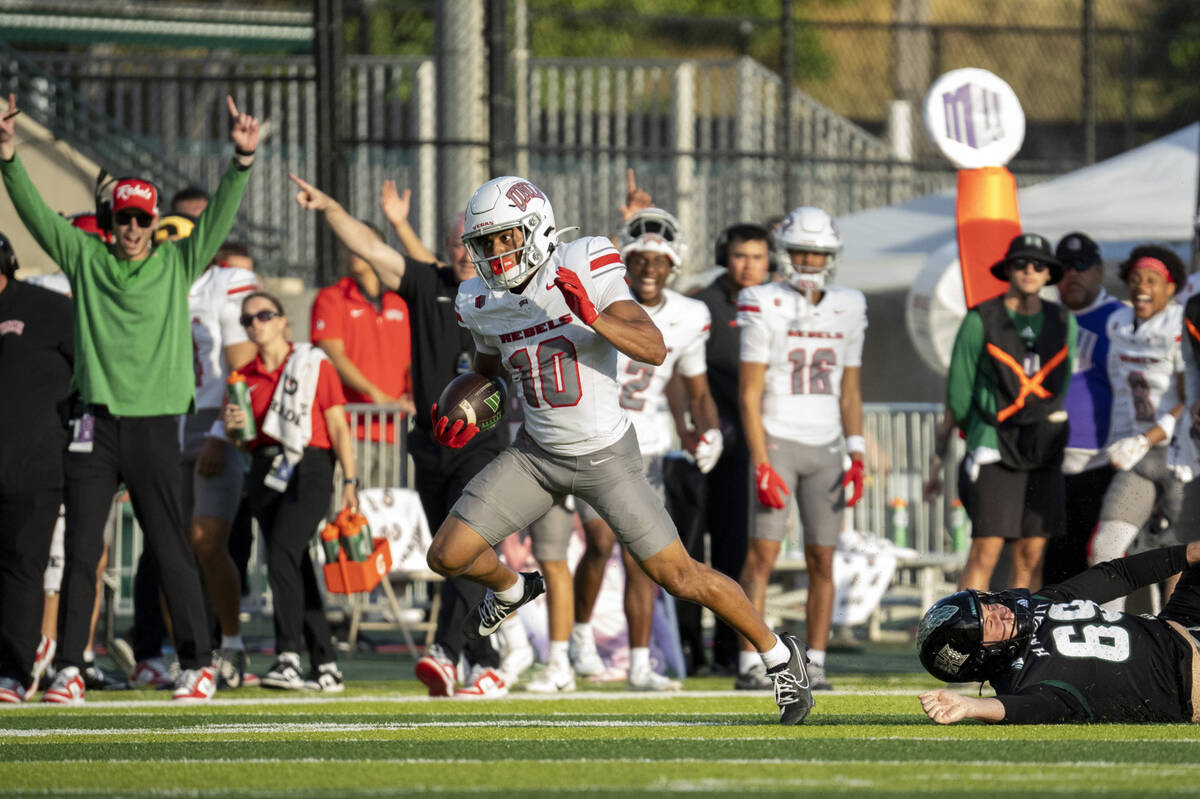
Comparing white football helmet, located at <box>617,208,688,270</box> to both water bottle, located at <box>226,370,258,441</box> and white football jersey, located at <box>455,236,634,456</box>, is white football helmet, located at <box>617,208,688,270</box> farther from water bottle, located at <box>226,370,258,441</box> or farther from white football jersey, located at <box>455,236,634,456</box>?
white football jersey, located at <box>455,236,634,456</box>

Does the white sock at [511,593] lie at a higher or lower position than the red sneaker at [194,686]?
higher

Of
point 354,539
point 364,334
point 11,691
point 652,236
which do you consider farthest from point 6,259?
point 652,236

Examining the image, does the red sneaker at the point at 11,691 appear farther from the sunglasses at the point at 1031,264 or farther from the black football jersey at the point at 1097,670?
the sunglasses at the point at 1031,264

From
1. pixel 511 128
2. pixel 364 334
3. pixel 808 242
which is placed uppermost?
pixel 511 128

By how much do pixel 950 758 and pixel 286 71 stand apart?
43.2 ft

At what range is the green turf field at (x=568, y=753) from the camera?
5117 millimetres

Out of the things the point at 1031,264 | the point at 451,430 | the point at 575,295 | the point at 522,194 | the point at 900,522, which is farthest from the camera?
the point at 900,522

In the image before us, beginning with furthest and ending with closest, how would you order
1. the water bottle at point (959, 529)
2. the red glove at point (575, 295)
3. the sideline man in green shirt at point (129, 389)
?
the water bottle at point (959, 529), the sideline man in green shirt at point (129, 389), the red glove at point (575, 295)

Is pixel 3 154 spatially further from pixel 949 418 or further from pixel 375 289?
pixel 949 418

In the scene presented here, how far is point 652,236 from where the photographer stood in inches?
378

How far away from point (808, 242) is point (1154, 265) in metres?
1.69

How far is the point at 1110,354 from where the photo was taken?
381 inches

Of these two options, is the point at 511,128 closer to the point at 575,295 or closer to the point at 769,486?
the point at 769,486

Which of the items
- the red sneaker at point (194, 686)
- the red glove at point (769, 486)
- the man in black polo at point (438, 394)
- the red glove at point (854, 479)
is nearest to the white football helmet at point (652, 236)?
the man in black polo at point (438, 394)
